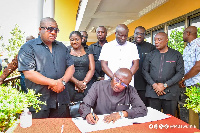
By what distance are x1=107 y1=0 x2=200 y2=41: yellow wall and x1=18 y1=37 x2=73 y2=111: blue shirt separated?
12.6ft

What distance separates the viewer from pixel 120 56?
3.16 m

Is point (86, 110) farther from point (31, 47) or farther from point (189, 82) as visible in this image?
point (189, 82)

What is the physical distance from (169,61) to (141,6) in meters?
4.17

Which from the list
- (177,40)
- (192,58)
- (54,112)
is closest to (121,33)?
(192,58)

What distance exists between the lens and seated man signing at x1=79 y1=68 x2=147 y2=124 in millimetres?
1961

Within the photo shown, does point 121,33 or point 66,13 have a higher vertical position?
point 66,13

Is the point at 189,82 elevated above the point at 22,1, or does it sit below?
below

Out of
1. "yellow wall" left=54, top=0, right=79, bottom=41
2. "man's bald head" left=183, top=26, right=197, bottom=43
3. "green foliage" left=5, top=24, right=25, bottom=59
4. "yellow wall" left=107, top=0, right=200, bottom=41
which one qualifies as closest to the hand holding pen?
"man's bald head" left=183, top=26, right=197, bottom=43

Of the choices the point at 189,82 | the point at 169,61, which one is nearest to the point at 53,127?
the point at 169,61

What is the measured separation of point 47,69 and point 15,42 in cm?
452

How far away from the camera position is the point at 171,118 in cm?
177

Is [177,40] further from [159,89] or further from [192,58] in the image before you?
[159,89]

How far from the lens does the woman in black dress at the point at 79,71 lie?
10.1 ft

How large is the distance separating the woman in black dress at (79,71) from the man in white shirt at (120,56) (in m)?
0.26
